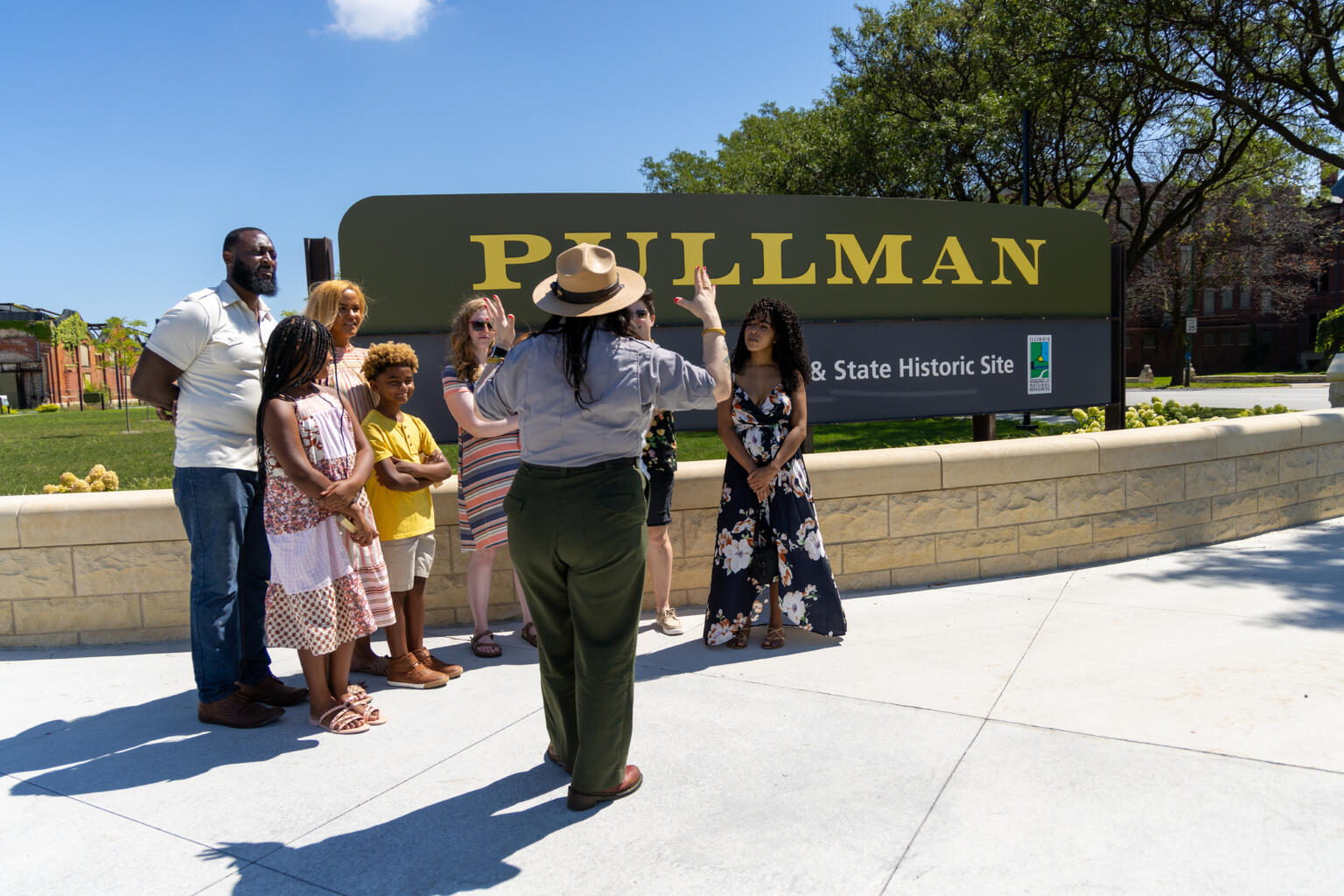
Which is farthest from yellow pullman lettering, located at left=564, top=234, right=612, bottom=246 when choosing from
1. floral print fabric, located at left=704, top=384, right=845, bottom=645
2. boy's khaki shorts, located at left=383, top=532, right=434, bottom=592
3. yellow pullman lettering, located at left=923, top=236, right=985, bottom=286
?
boy's khaki shorts, located at left=383, top=532, right=434, bottom=592

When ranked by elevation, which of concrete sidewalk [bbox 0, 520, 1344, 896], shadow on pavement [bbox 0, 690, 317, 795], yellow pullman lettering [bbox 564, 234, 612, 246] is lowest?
concrete sidewalk [bbox 0, 520, 1344, 896]

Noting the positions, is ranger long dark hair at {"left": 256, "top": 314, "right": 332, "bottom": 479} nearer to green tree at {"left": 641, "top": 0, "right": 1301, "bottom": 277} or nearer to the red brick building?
green tree at {"left": 641, "top": 0, "right": 1301, "bottom": 277}

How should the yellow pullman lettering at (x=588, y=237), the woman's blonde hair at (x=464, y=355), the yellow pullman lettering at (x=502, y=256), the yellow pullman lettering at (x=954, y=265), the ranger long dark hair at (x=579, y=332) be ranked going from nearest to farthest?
the ranger long dark hair at (x=579, y=332)
the woman's blonde hair at (x=464, y=355)
the yellow pullman lettering at (x=502, y=256)
the yellow pullman lettering at (x=588, y=237)
the yellow pullman lettering at (x=954, y=265)

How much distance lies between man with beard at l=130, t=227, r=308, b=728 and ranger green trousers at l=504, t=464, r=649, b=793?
4.75 feet

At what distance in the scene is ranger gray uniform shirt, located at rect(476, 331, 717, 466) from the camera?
270 cm

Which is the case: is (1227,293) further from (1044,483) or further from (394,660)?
(394,660)

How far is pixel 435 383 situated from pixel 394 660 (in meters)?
2.63

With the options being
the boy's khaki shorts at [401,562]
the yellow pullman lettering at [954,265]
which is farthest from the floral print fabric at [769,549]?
the yellow pullman lettering at [954,265]

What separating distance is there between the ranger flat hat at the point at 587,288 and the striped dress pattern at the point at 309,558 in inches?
48.3

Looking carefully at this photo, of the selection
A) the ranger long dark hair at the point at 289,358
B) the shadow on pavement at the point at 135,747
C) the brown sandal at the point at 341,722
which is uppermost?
the ranger long dark hair at the point at 289,358

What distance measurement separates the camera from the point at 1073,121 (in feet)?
59.3

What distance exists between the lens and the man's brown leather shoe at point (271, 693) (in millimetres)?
3775

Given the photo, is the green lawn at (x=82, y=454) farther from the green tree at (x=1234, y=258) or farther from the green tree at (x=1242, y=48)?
the green tree at (x=1234, y=258)

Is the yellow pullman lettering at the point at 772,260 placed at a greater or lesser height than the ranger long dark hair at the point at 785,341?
greater
